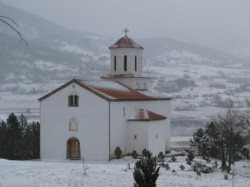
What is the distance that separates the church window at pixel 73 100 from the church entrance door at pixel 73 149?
2740mm

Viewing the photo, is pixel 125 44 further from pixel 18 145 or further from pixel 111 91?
pixel 18 145

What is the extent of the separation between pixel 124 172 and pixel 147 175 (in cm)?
905

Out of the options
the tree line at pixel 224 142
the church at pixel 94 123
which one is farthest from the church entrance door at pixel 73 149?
the tree line at pixel 224 142

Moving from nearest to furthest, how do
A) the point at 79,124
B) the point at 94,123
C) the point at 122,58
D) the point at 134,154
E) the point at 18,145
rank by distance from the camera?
1. the point at 134,154
2. the point at 94,123
3. the point at 79,124
4. the point at 122,58
5. the point at 18,145

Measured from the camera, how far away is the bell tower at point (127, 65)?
1864 inches

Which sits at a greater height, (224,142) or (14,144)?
(224,142)

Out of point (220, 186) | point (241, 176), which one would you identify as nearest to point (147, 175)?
point (220, 186)

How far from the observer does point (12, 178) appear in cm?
2934

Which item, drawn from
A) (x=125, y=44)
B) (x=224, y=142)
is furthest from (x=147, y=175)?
(x=125, y=44)

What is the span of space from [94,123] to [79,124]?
129 cm

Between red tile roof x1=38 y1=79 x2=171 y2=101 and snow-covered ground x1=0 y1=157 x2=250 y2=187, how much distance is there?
25.0 ft

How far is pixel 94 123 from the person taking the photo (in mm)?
40000

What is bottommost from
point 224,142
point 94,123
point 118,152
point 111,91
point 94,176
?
point 94,176

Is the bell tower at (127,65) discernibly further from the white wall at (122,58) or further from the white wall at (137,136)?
the white wall at (137,136)
